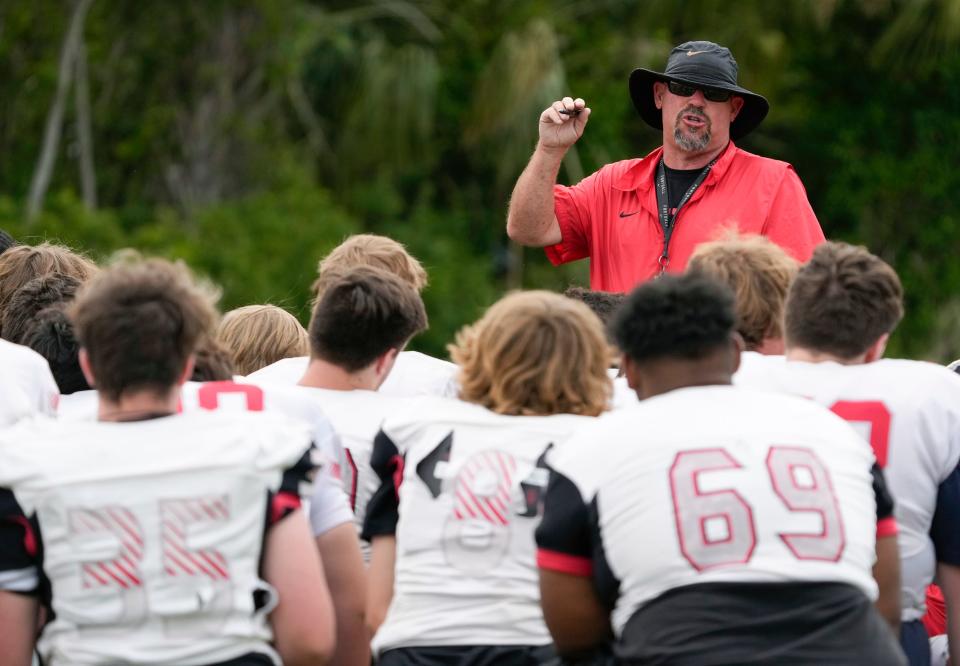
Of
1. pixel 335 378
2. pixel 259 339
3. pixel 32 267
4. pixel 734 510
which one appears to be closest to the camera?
pixel 734 510

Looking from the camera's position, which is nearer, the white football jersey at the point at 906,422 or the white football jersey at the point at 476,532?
the white football jersey at the point at 476,532

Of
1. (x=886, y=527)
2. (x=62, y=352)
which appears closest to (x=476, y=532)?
(x=886, y=527)

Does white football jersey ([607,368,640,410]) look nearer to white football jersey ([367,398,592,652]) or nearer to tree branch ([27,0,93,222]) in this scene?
white football jersey ([367,398,592,652])

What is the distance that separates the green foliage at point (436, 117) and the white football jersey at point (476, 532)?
13090 mm

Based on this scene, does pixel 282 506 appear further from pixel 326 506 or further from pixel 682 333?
pixel 682 333

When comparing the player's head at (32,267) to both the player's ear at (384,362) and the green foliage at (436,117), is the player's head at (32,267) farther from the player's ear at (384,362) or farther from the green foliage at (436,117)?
the green foliage at (436,117)

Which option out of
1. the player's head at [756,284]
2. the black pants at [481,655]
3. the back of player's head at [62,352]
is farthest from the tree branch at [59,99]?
the black pants at [481,655]

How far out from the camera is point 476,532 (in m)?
4.09

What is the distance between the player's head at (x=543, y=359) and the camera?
4172 mm

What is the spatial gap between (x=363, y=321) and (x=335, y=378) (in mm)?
218

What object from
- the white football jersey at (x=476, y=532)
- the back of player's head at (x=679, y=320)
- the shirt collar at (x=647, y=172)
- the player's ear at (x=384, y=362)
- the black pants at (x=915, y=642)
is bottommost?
the black pants at (x=915, y=642)

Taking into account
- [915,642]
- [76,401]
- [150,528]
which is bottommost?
[915,642]

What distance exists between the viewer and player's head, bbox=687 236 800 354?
5.01 m

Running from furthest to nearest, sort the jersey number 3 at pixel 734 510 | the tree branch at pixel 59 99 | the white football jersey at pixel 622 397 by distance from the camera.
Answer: the tree branch at pixel 59 99 → the white football jersey at pixel 622 397 → the jersey number 3 at pixel 734 510
